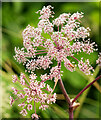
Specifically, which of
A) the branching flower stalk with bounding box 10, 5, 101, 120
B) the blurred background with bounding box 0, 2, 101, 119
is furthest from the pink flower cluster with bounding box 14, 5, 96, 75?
the blurred background with bounding box 0, 2, 101, 119

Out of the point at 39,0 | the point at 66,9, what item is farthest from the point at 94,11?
the point at 39,0

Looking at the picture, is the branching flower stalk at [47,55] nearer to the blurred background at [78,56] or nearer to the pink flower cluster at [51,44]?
the pink flower cluster at [51,44]

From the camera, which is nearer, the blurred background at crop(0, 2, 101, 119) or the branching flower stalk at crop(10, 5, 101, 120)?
the branching flower stalk at crop(10, 5, 101, 120)

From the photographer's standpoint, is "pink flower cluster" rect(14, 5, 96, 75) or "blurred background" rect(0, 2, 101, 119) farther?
"blurred background" rect(0, 2, 101, 119)

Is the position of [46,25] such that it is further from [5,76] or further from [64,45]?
[5,76]

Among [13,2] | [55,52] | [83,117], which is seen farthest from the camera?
[13,2]

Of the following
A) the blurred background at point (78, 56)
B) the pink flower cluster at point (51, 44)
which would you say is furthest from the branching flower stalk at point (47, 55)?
the blurred background at point (78, 56)

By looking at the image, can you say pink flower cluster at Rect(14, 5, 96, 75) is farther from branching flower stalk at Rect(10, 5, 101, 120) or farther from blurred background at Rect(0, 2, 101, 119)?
blurred background at Rect(0, 2, 101, 119)

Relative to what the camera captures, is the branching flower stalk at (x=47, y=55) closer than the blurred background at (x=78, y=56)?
Yes
